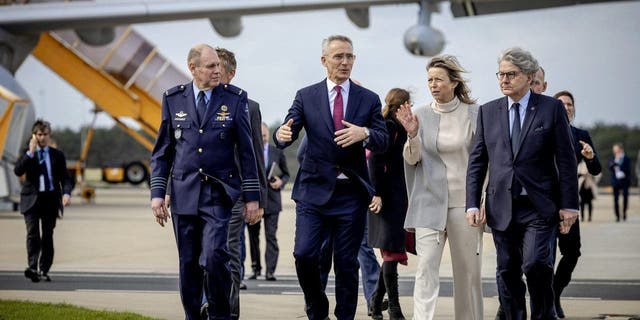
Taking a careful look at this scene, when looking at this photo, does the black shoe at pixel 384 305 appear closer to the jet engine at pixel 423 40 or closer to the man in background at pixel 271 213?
the man in background at pixel 271 213

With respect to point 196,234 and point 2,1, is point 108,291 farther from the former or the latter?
point 2,1

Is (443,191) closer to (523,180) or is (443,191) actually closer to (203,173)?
(523,180)

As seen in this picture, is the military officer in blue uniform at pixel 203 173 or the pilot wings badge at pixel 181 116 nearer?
the military officer in blue uniform at pixel 203 173

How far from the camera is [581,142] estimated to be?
8.66 metres

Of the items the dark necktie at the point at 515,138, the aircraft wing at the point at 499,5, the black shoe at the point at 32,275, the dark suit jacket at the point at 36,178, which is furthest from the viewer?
the aircraft wing at the point at 499,5

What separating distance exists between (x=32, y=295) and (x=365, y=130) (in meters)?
4.50

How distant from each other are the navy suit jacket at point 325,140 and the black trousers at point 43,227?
547 cm

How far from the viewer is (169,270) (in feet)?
43.1

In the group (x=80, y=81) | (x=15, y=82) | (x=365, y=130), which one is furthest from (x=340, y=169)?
(x=80, y=81)

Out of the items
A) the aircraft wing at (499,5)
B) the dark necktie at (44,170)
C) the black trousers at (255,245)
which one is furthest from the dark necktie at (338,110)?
the aircraft wing at (499,5)

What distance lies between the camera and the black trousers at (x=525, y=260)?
6676 millimetres

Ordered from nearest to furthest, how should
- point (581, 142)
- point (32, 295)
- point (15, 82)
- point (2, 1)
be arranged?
1. point (581, 142)
2. point (32, 295)
3. point (15, 82)
4. point (2, 1)

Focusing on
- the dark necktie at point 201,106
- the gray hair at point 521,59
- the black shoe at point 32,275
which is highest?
the gray hair at point 521,59

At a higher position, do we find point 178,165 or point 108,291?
point 178,165
